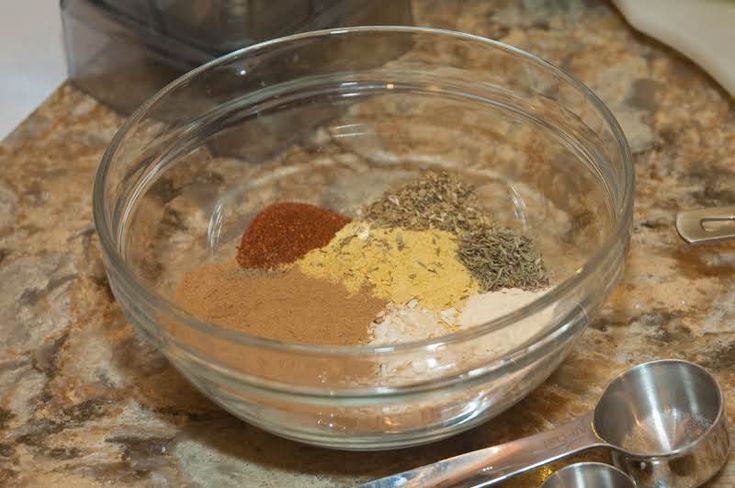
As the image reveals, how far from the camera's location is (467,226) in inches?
41.0

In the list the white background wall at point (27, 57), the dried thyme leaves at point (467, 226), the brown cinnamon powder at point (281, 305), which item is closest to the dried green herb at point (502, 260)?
the dried thyme leaves at point (467, 226)

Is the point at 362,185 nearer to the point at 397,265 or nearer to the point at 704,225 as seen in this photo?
the point at 397,265

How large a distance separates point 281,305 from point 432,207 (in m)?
0.21

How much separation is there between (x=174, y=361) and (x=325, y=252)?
23 cm

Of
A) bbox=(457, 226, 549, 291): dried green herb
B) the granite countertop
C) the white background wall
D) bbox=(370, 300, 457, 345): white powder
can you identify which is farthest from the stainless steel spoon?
the white background wall

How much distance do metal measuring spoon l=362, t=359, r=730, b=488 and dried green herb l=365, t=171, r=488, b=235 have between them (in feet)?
0.79

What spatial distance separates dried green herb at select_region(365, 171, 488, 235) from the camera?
1.05 m

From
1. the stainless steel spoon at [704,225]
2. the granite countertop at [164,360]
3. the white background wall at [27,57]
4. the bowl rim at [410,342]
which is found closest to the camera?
the bowl rim at [410,342]

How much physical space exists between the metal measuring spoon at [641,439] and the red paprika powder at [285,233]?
→ 0.94ft

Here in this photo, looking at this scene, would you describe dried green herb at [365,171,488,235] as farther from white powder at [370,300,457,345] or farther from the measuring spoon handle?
the measuring spoon handle

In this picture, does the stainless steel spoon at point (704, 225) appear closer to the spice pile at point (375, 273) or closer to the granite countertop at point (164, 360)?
the granite countertop at point (164, 360)

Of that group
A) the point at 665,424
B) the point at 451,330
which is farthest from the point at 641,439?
the point at 451,330

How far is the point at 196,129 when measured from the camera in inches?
43.8

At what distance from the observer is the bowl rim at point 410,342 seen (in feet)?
2.47
